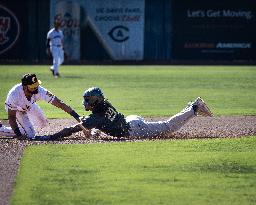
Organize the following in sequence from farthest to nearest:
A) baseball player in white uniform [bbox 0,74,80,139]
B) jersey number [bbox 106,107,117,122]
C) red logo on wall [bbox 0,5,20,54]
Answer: red logo on wall [bbox 0,5,20,54] < baseball player in white uniform [bbox 0,74,80,139] < jersey number [bbox 106,107,117,122]

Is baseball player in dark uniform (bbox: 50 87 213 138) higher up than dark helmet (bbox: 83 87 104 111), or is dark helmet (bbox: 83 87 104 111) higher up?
dark helmet (bbox: 83 87 104 111)

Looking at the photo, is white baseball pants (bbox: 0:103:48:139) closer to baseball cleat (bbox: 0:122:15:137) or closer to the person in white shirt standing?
baseball cleat (bbox: 0:122:15:137)

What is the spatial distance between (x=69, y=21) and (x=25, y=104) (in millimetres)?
23842

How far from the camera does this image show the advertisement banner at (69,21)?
1399 inches

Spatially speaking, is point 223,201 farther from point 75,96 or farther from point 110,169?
point 75,96

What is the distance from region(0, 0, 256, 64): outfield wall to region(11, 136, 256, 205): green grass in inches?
954

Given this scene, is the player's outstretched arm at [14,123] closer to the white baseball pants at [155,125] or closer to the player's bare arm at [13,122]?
the player's bare arm at [13,122]

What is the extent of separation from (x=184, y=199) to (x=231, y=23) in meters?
28.8

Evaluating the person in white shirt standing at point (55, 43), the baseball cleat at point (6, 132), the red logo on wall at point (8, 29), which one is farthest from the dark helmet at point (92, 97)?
→ the red logo on wall at point (8, 29)

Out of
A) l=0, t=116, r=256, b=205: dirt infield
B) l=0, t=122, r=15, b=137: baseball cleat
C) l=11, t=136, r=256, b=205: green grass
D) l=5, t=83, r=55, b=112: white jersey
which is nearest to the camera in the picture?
l=11, t=136, r=256, b=205: green grass

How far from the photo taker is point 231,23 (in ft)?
117

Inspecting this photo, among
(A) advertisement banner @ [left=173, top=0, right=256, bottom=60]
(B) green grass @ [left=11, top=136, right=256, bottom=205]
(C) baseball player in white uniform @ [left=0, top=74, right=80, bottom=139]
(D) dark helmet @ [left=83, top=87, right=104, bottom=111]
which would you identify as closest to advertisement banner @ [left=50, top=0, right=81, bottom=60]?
(A) advertisement banner @ [left=173, top=0, right=256, bottom=60]

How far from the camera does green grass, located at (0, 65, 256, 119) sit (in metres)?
17.4

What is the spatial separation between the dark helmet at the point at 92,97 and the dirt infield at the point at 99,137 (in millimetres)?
703
